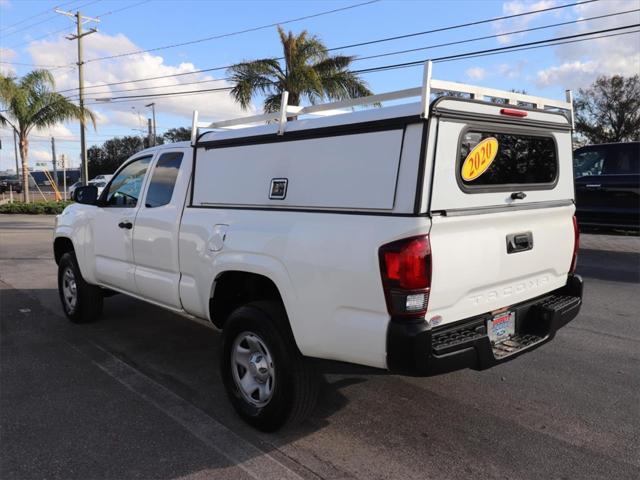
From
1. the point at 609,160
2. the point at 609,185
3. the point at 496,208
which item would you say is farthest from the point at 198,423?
the point at 609,160

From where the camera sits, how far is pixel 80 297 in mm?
5953

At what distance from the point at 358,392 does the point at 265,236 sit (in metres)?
1.50

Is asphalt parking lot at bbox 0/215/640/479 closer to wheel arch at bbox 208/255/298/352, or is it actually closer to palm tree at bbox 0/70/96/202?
wheel arch at bbox 208/255/298/352

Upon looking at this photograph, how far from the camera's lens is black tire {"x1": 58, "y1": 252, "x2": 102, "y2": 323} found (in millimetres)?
5934

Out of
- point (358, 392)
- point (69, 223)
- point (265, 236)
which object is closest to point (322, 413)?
point (358, 392)

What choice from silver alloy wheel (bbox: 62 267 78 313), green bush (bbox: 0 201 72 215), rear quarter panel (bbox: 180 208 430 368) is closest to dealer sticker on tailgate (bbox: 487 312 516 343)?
rear quarter panel (bbox: 180 208 430 368)

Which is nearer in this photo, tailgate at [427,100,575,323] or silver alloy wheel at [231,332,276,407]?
tailgate at [427,100,575,323]

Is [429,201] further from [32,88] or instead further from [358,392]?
[32,88]

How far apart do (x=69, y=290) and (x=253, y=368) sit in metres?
3.58

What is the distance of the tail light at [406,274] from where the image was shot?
2.79m

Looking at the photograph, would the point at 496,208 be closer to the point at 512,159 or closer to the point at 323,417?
the point at 512,159

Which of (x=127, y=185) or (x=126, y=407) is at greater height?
(x=127, y=185)

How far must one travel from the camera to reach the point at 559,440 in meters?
3.38

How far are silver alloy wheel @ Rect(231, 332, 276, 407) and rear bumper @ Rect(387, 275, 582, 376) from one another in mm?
958
